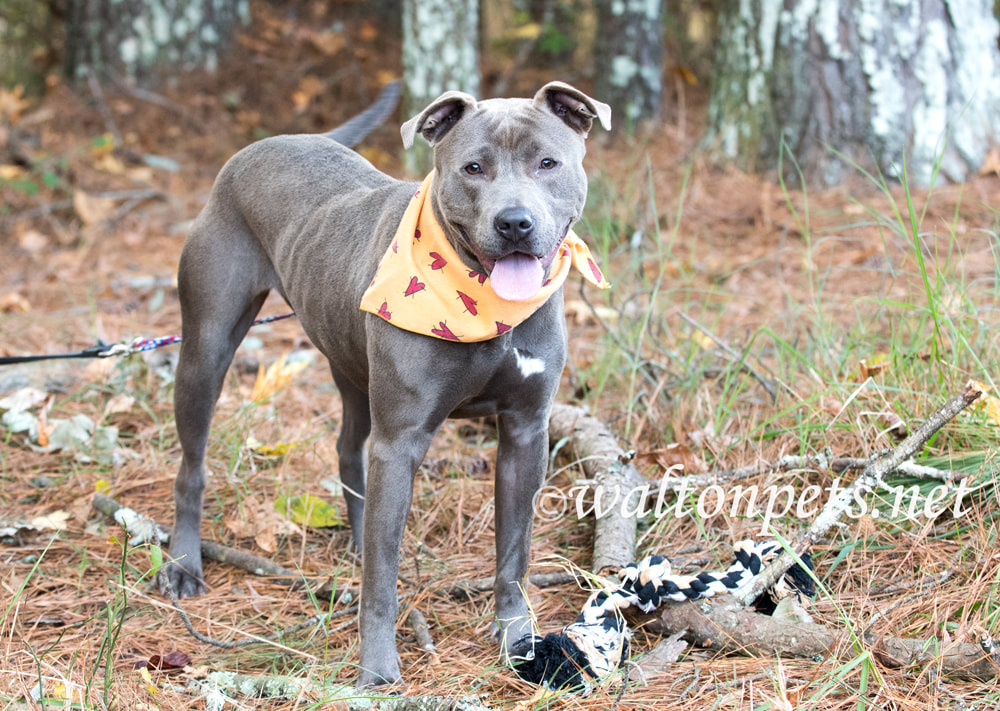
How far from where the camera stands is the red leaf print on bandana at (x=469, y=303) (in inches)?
107

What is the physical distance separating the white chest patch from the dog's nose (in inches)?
17.1

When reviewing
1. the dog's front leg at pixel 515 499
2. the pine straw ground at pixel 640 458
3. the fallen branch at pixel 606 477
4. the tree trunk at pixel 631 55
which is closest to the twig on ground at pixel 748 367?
the pine straw ground at pixel 640 458

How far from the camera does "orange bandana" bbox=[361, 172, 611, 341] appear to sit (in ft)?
8.88

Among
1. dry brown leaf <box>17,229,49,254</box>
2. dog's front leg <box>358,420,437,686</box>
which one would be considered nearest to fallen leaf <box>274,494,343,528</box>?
dog's front leg <box>358,420,437,686</box>

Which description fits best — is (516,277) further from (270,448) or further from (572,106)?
(270,448)

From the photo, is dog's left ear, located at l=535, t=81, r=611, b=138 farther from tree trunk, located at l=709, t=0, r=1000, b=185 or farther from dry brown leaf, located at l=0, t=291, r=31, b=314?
dry brown leaf, located at l=0, t=291, r=31, b=314

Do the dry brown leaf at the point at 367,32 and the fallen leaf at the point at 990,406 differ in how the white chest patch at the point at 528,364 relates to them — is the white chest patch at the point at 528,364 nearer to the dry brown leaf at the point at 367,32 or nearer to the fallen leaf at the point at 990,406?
the fallen leaf at the point at 990,406

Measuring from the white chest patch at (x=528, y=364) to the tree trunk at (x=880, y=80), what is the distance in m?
3.72

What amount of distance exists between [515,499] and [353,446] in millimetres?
906

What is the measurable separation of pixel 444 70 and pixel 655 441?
4.23 m

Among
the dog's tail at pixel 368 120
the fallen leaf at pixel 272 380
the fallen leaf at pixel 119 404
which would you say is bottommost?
the fallen leaf at pixel 119 404

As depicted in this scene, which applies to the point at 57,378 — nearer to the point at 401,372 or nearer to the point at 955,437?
the point at 401,372

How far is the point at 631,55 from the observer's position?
8.11 metres

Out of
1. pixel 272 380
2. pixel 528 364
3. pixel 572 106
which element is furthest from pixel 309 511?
pixel 572 106
